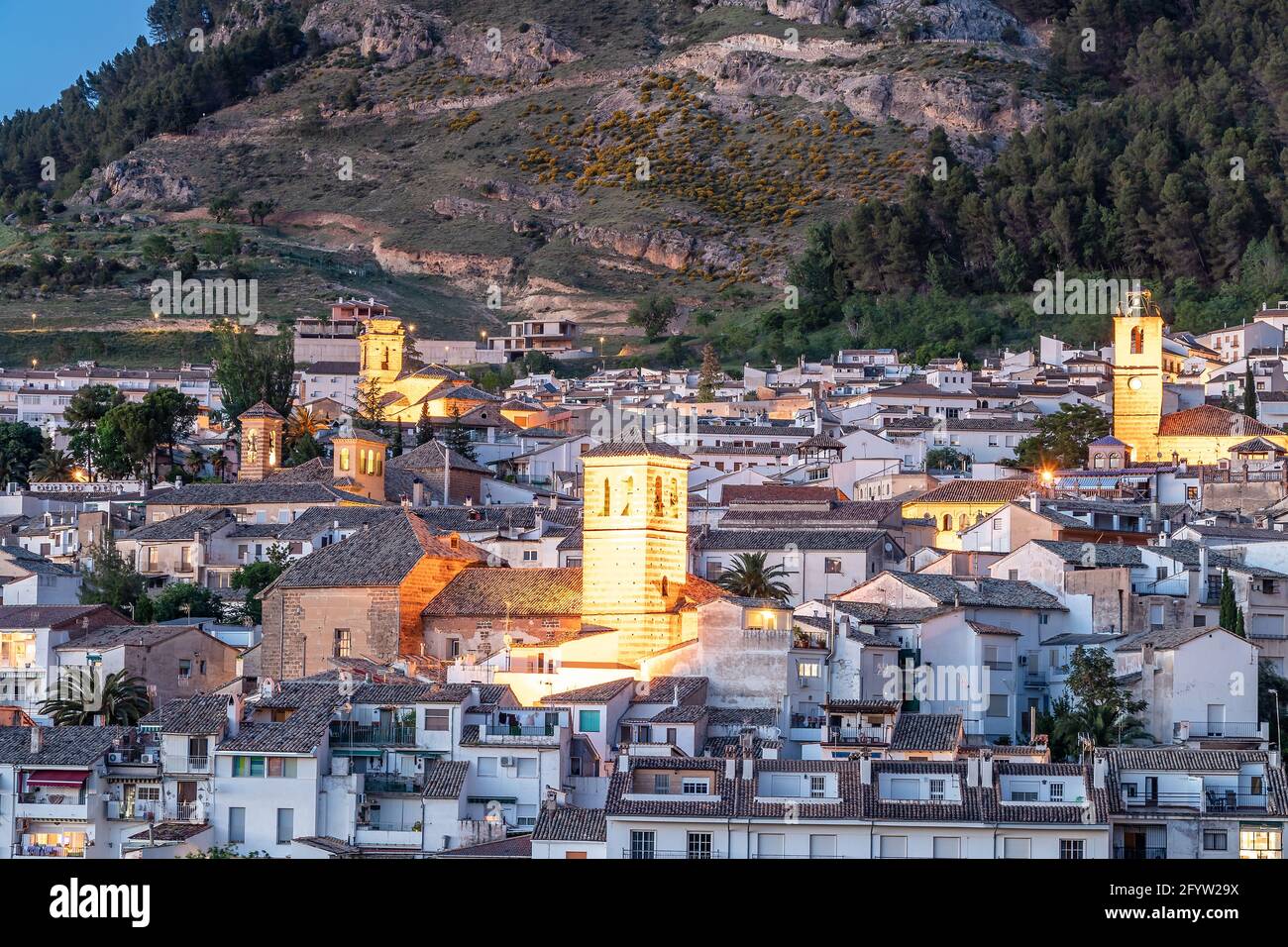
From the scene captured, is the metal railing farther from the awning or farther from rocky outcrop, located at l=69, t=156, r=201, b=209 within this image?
rocky outcrop, located at l=69, t=156, r=201, b=209

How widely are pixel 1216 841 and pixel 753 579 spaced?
17173mm

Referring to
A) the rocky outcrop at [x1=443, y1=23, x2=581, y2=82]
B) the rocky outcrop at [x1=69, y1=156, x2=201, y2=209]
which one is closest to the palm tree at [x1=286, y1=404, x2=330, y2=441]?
the rocky outcrop at [x1=69, y1=156, x2=201, y2=209]

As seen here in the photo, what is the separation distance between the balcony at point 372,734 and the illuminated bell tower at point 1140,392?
3848 centimetres

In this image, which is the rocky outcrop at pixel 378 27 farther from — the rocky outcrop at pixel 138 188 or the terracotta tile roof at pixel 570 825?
the terracotta tile roof at pixel 570 825

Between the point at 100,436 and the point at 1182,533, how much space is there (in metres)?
37.2

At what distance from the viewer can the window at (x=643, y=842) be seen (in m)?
32.9

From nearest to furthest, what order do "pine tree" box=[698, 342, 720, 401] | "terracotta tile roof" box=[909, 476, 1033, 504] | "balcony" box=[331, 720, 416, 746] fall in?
"balcony" box=[331, 720, 416, 746] → "terracotta tile roof" box=[909, 476, 1033, 504] → "pine tree" box=[698, 342, 720, 401]

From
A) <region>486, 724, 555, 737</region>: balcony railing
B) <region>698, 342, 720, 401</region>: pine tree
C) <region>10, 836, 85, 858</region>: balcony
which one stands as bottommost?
<region>10, 836, 85, 858</region>: balcony

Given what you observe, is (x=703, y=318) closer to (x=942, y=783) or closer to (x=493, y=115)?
(x=493, y=115)

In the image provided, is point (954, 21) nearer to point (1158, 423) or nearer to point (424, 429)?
point (424, 429)

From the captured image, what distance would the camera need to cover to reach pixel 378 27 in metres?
170

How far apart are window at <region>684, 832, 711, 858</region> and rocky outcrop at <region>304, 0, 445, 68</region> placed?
13783 centimetres

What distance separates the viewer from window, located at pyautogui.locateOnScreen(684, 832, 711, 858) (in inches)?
1284
